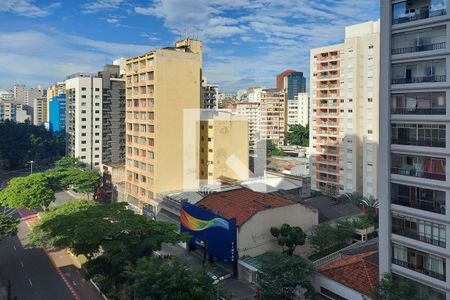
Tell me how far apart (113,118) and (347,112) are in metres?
43.0

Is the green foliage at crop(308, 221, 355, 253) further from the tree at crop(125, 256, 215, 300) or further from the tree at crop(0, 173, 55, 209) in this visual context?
the tree at crop(0, 173, 55, 209)

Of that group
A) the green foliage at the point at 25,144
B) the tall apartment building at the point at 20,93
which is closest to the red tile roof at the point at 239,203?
the green foliage at the point at 25,144

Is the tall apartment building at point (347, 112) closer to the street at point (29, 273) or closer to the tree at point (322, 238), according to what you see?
the tree at point (322, 238)

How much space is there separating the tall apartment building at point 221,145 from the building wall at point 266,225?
14.3m

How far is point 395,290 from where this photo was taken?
779 inches

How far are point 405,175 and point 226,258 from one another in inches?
607

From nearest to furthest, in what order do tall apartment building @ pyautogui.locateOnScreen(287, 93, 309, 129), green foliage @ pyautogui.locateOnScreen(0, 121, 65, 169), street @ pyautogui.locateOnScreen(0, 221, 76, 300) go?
street @ pyautogui.locateOnScreen(0, 221, 76, 300)
green foliage @ pyautogui.locateOnScreen(0, 121, 65, 169)
tall apartment building @ pyautogui.locateOnScreen(287, 93, 309, 129)

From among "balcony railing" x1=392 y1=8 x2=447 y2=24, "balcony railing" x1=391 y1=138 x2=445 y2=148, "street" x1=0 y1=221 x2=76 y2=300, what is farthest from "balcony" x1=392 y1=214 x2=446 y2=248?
"street" x1=0 y1=221 x2=76 y2=300

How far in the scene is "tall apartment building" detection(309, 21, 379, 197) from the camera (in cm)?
5147

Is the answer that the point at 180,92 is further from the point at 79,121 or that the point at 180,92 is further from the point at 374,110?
the point at 79,121

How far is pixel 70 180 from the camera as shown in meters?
55.8

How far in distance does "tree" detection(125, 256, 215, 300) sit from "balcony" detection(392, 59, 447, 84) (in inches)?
611

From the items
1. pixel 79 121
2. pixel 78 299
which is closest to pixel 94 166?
pixel 79 121

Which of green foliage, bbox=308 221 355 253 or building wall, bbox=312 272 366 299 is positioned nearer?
building wall, bbox=312 272 366 299
